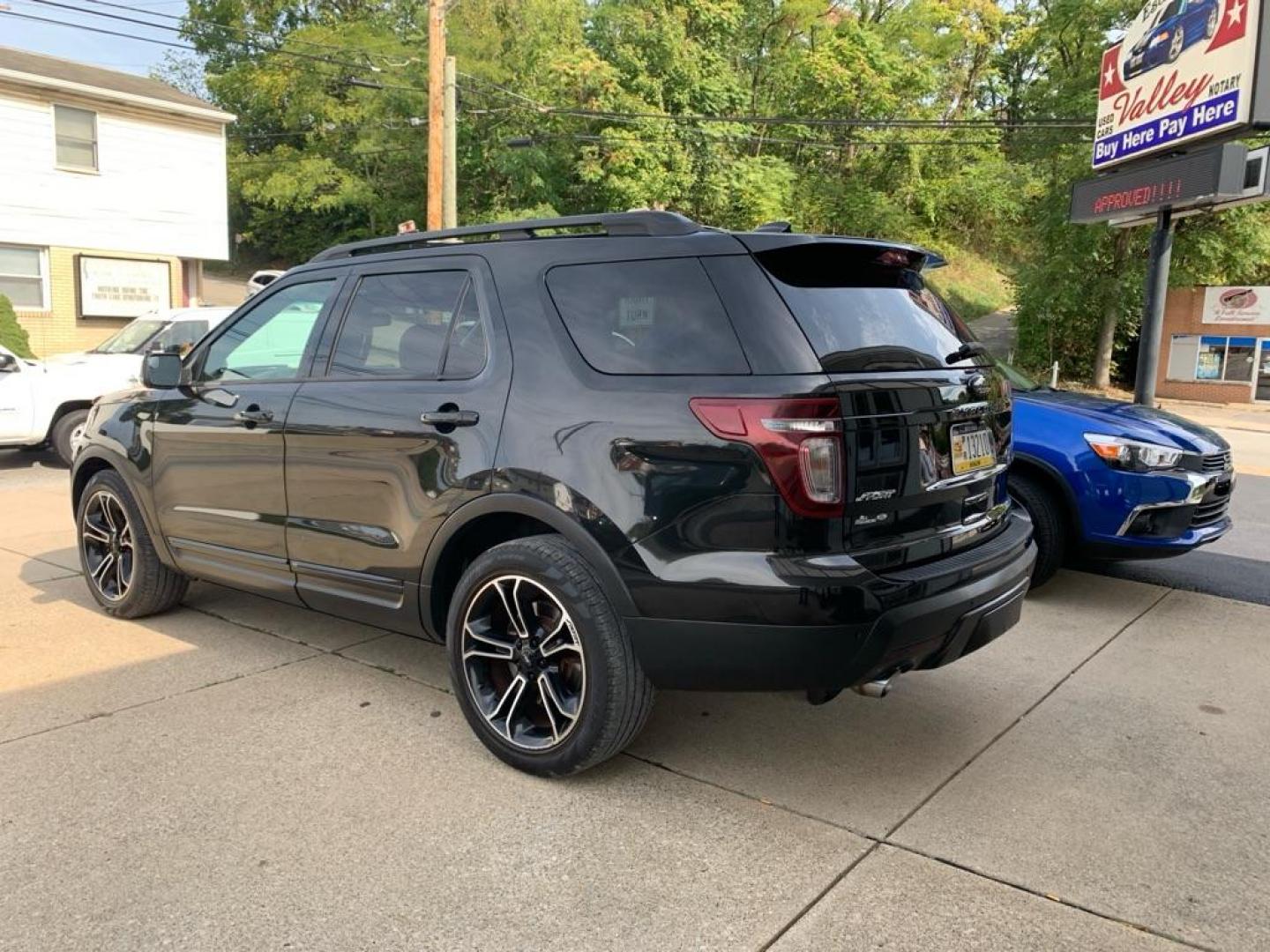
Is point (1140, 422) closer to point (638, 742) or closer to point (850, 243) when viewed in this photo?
point (850, 243)

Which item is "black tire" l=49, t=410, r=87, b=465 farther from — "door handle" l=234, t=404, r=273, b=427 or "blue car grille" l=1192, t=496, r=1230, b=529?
"blue car grille" l=1192, t=496, r=1230, b=529

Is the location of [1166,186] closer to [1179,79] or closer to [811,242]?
[1179,79]

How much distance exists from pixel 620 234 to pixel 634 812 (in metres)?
1.92

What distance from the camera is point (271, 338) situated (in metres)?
4.34

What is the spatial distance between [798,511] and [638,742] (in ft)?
4.31

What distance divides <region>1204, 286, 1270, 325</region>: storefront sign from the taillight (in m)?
27.6

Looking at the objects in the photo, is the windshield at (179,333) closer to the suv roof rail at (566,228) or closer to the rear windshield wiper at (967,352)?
the suv roof rail at (566,228)

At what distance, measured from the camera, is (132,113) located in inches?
825

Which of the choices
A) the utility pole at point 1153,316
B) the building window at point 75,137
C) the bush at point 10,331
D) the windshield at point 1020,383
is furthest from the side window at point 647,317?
the building window at point 75,137

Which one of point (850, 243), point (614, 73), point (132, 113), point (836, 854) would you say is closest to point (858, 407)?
point (850, 243)

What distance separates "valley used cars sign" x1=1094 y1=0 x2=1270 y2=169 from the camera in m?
12.0

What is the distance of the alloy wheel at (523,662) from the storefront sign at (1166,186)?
11291mm

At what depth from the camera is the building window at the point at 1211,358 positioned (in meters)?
26.0

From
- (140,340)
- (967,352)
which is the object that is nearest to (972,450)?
(967,352)
